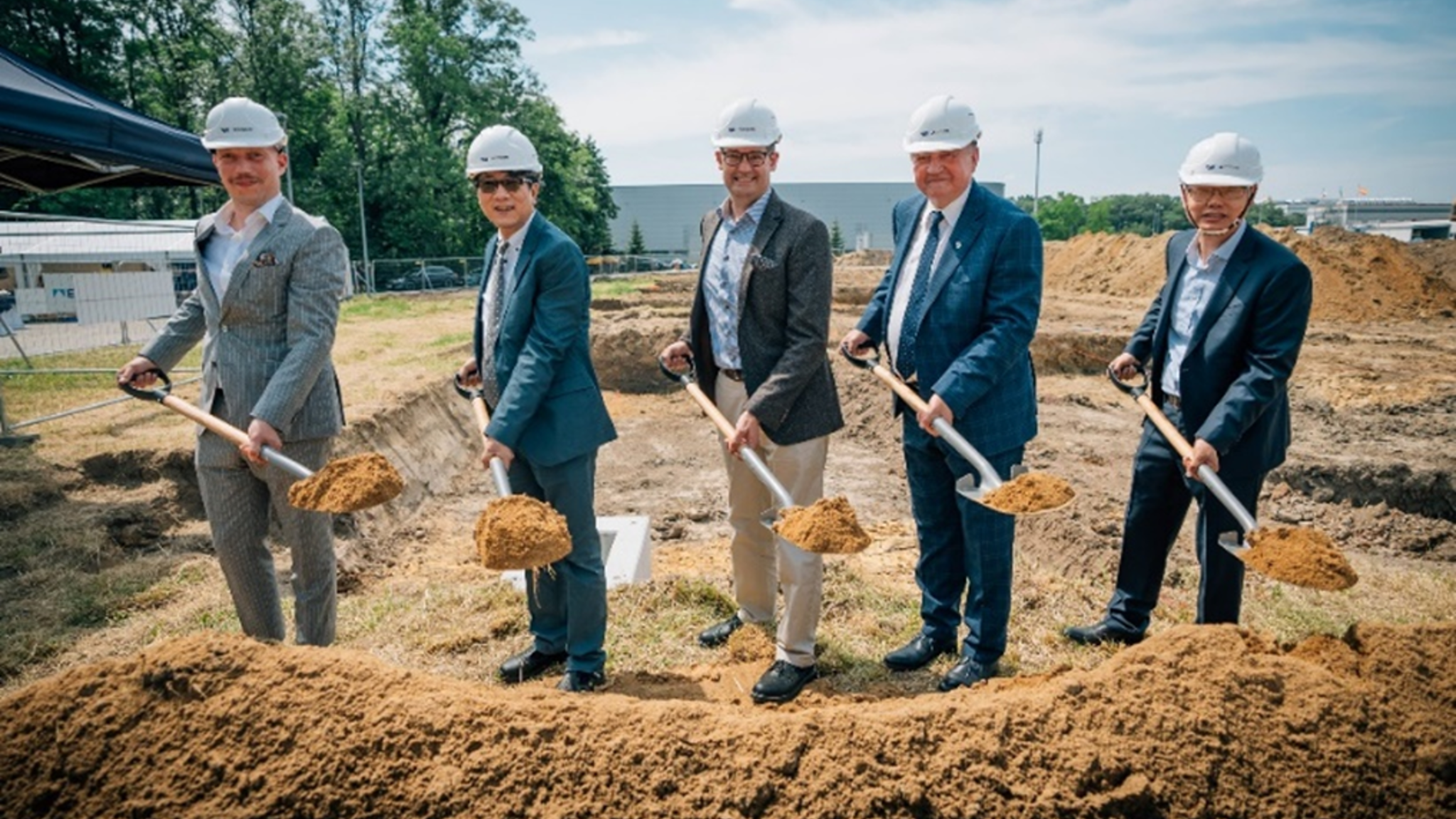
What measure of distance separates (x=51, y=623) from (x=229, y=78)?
39201 millimetres

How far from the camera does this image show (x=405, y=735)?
213 centimetres

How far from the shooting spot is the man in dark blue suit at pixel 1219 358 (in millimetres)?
3312

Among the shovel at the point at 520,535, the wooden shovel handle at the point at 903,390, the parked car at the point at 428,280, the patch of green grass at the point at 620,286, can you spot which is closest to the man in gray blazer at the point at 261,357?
the shovel at the point at 520,535

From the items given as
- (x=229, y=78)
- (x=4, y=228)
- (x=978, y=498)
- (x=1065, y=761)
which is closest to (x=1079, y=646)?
(x=978, y=498)

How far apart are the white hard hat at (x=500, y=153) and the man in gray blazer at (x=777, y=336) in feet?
2.55

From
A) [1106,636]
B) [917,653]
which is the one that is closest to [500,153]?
[917,653]

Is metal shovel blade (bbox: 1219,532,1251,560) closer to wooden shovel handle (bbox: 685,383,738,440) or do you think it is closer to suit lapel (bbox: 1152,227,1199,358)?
suit lapel (bbox: 1152,227,1199,358)

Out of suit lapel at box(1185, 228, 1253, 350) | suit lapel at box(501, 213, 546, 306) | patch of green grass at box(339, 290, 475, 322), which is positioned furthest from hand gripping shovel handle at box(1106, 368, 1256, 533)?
patch of green grass at box(339, 290, 475, 322)

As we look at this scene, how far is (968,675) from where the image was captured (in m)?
3.54

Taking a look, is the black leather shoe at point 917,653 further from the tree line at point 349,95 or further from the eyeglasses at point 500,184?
the tree line at point 349,95

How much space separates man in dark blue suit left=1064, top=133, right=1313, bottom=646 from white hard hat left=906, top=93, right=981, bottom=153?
0.94 m

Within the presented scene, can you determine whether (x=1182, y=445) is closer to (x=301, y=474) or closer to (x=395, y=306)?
(x=301, y=474)

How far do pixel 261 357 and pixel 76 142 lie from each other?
4122 mm

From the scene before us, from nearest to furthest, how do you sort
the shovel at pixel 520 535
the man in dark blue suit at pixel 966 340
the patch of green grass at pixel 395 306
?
the shovel at pixel 520 535
the man in dark blue suit at pixel 966 340
the patch of green grass at pixel 395 306
